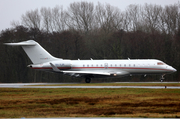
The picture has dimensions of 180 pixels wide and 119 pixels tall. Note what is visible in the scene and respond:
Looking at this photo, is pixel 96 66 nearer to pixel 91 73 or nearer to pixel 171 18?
pixel 91 73

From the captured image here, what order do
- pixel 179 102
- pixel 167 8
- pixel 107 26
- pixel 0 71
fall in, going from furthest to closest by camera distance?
pixel 107 26
pixel 167 8
pixel 0 71
pixel 179 102

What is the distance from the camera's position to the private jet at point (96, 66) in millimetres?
40250

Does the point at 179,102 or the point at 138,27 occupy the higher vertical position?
the point at 138,27

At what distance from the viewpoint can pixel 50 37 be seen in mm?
63344

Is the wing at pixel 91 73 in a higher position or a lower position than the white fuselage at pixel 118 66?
lower

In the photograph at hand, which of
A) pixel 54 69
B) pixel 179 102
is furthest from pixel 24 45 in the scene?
pixel 179 102

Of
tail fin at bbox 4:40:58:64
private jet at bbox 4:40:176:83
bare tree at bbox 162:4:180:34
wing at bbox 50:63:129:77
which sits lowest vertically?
wing at bbox 50:63:129:77

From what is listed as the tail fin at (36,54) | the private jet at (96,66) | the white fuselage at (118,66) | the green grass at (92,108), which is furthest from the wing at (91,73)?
the green grass at (92,108)

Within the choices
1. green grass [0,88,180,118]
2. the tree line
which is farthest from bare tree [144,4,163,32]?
green grass [0,88,180,118]

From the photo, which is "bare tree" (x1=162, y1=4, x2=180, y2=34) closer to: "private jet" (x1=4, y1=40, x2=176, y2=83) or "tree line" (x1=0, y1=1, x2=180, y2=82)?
"tree line" (x1=0, y1=1, x2=180, y2=82)

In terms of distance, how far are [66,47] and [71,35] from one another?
2.95 meters

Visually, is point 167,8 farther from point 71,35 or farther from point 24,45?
point 24,45

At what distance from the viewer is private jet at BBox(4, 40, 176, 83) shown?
1585 inches

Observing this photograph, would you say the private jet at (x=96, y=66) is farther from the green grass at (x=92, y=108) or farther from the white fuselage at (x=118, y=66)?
the green grass at (x=92, y=108)
